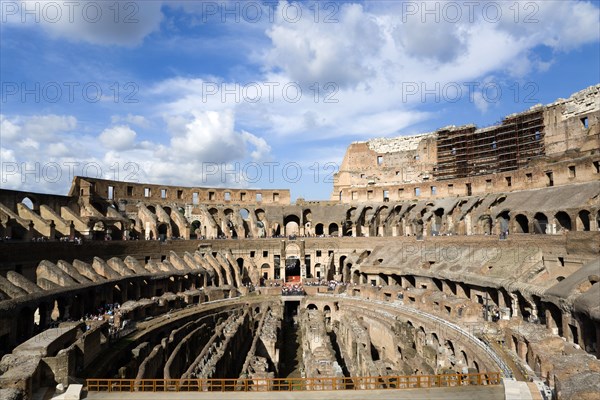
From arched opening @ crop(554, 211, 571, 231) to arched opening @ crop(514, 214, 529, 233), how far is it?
3706mm

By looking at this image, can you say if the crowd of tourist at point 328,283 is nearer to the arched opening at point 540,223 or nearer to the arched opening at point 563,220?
the arched opening at point 540,223

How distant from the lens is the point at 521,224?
123 feet

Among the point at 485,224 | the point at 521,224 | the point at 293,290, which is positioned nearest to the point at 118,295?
the point at 293,290

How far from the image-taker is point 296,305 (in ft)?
132

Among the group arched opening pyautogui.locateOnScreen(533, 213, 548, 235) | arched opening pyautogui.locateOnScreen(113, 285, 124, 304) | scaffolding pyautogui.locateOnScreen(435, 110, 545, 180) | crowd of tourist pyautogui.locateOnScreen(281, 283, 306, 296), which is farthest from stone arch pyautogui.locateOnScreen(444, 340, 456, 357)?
scaffolding pyautogui.locateOnScreen(435, 110, 545, 180)

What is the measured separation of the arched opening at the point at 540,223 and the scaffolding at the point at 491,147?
10538 millimetres

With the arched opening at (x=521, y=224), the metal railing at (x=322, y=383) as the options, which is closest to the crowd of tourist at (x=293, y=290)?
the arched opening at (x=521, y=224)

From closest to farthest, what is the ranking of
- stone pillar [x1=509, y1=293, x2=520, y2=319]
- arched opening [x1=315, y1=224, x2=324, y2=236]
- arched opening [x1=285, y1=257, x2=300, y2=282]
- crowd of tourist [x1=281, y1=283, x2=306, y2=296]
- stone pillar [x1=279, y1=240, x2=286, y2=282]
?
stone pillar [x1=509, y1=293, x2=520, y2=319], crowd of tourist [x1=281, y1=283, x2=306, y2=296], stone pillar [x1=279, y1=240, x2=286, y2=282], arched opening [x1=285, y1=257, x2=300, y2=282], arched opening [x1=315, y1=224, x2=324, y2=236]

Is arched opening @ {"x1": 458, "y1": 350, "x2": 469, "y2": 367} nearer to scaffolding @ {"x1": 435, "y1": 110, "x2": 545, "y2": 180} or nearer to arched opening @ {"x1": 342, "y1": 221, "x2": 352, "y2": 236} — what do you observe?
scaffolding @ {"x1": 435, "y1": 110, "x2": 545, "y2": 180}

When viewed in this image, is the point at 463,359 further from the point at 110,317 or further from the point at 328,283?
the point at 328,283

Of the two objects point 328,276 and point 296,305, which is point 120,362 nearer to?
point 296,305

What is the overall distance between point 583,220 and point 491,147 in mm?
19185

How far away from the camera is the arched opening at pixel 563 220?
1277 inches

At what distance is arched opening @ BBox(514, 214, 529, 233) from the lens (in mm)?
36703
